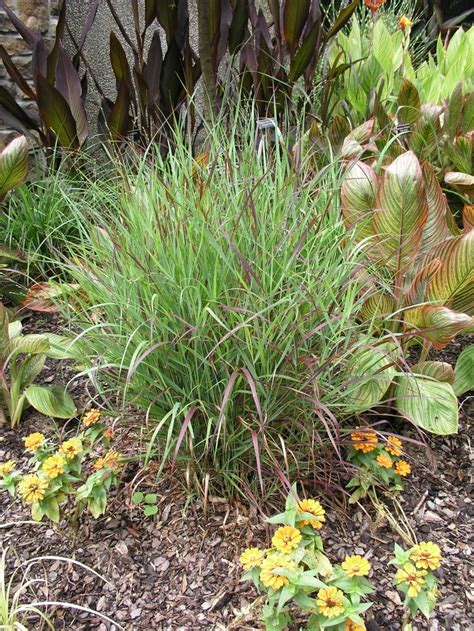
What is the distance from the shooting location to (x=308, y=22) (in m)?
3.40

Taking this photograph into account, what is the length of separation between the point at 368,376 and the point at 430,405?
0.73ft

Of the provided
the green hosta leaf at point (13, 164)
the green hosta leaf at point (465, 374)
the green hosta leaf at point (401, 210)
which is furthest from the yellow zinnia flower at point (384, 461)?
the green hosta leaf at point (13, 164)

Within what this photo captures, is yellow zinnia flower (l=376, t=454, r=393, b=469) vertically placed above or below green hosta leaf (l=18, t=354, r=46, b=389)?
above

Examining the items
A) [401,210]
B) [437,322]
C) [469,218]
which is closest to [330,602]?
[437,322]

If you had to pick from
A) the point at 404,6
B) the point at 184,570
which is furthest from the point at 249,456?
the point at 404,6

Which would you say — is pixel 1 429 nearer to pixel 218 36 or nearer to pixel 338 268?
pixel 338 268

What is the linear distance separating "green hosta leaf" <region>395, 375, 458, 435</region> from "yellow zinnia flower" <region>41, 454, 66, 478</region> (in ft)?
2.74

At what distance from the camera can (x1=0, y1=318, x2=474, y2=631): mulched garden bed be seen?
1320 millimetres

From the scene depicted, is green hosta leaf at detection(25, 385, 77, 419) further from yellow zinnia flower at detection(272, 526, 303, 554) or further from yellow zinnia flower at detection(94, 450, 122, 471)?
yellow zinnia flower at detection(272, 526, 303, 554)

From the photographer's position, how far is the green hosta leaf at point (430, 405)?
1.53 meters

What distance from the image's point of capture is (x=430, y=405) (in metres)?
1.56

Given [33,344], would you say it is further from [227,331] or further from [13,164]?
[13,164]

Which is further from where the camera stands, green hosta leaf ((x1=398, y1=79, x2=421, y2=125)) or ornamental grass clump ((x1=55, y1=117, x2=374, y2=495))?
green hosta leaf ((x1=398, y1=79, x2=421, y2=125))

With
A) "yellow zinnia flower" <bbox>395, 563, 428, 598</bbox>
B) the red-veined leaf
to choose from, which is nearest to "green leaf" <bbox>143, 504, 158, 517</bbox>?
"yellow zinnia flower" <bbox>395, 563, 428, 598</bbox>
